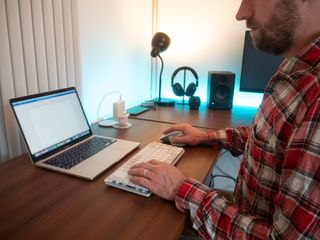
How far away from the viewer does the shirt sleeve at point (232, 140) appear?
1156 millimetres

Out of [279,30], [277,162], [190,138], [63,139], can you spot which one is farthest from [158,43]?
[277,162]

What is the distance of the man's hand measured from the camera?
2.40 feet

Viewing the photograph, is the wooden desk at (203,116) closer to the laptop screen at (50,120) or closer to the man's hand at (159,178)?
the laptop screen at (50,120)

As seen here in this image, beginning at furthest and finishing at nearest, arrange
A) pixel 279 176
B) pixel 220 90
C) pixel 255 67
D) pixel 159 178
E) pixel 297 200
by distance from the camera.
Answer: pixel 220 90 < pixel 255 67 < pixel 159 178 < pixel 279 176 < pixel 297 200

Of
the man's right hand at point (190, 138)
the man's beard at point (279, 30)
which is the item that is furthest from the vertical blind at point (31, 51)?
the man's beard at point (279, 30)

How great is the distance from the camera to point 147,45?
2039 millimetres

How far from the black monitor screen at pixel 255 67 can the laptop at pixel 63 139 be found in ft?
3.48

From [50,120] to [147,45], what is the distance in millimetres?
1257

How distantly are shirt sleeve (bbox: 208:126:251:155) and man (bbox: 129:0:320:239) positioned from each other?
0.31m

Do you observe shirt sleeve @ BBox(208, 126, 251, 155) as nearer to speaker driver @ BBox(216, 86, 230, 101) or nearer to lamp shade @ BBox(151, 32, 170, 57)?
speaker driver @ BBox(216, 86, 230, 101)

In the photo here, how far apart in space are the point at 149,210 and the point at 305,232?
1.17 ft

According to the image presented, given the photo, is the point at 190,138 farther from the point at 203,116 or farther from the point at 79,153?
the point at 203,116

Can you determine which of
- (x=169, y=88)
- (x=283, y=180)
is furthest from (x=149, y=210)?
(x=169, y=88)

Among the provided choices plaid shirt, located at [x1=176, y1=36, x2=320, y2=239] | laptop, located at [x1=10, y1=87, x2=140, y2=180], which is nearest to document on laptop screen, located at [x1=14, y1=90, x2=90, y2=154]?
laptop, located at [x1=10, y1=87, x2=140, y2=180]
